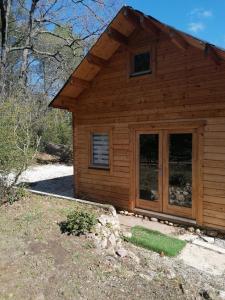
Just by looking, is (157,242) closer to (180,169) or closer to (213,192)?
(213,192)

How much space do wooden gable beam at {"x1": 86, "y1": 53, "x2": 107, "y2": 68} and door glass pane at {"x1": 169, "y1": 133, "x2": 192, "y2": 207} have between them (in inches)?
118

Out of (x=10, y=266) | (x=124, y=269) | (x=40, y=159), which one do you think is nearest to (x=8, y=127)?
(x=10, y=266)

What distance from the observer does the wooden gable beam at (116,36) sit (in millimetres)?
7750

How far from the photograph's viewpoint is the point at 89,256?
472 centimetres

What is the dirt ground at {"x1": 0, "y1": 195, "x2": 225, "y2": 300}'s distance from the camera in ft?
12.6

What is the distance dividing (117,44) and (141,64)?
0.94 metres

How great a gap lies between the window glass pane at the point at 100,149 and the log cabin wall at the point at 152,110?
223mm

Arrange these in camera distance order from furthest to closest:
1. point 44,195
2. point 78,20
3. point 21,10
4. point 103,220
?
point 21,10
point 78,20
point 44,195
point 103,220

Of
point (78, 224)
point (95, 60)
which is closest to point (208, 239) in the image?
Result: point (78, 224)

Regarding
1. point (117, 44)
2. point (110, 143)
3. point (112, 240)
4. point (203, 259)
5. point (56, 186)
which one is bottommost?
point (203, 259)

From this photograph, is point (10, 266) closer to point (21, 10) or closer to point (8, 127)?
point (8, 127)

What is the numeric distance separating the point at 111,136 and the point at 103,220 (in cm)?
311

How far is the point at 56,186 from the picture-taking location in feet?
39.3

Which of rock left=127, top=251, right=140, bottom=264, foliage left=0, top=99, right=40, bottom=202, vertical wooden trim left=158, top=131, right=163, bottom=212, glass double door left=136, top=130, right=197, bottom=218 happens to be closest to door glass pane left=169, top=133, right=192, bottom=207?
glass double door left=136, top=130, right=197, bottom=218
